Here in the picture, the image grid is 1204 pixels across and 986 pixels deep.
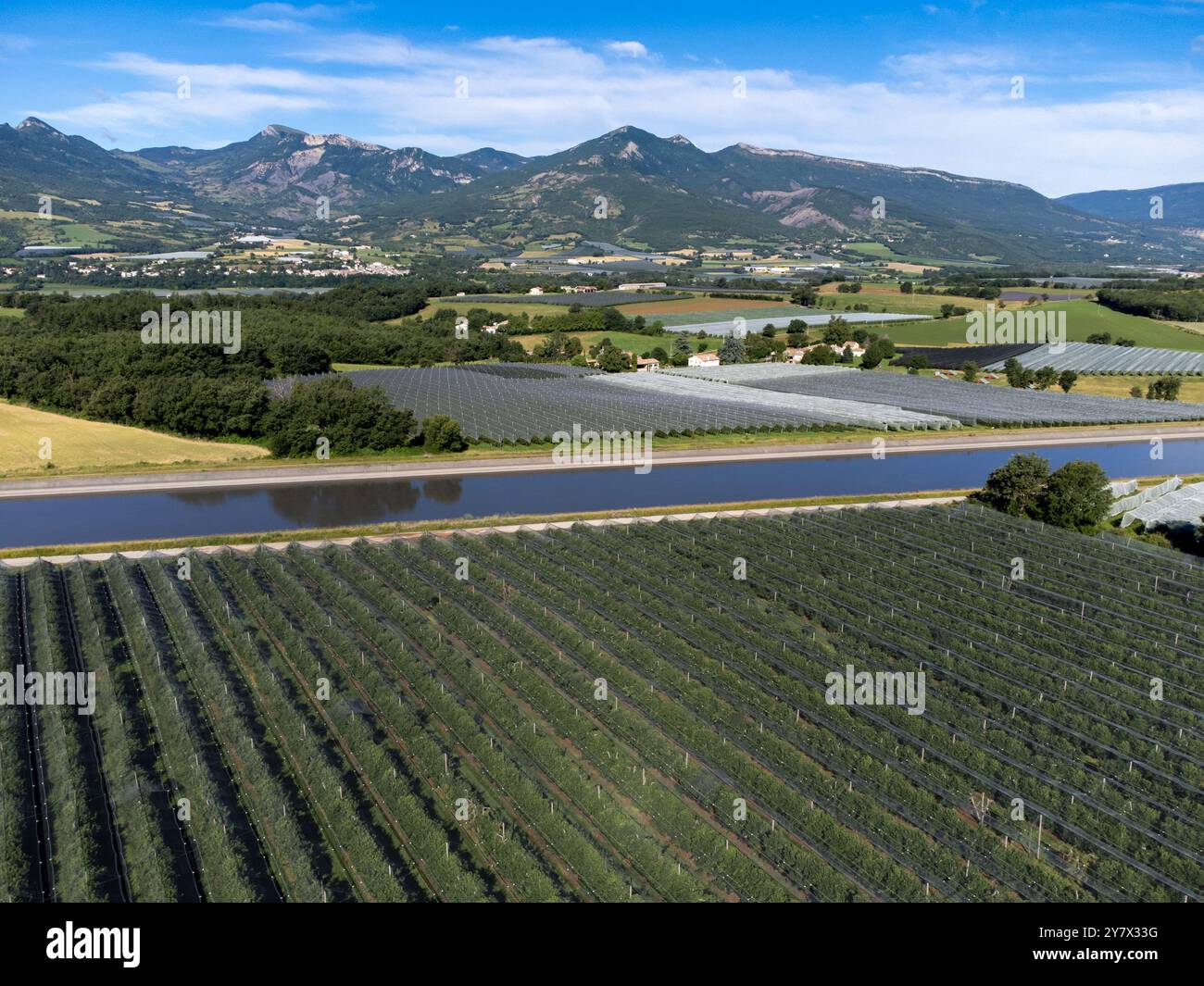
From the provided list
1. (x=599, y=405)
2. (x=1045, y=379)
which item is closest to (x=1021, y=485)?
(x=599, y=405)

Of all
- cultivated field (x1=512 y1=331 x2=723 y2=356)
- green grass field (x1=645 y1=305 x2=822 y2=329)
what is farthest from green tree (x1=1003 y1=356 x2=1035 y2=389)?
green grass field (x1=645 y1=305 x2=822 y2=329)

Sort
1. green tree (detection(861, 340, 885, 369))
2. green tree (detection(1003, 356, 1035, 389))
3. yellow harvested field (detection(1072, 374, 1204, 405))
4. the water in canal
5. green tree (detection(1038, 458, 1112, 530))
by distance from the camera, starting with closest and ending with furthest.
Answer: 1. green tree (detection(1038, 458, 1112, 530))
2. the water in canal
3. yellow harvested field (detection(1072, 374, 1204, 405))
4. green tree (detection(1003, 356, 1035, 389))
5. green tree (detection(861, 340, 885, 369))

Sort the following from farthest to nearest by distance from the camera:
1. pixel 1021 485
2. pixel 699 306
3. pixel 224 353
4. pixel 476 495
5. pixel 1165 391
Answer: pixel 699 306, pixel 1165 391, pixel 224 353, pixel 476 495, pixel 1021 485

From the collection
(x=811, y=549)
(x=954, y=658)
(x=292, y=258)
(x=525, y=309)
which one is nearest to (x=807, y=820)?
(x=954, y=658)

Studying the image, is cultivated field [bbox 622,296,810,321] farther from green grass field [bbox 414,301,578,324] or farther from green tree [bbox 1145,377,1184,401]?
green tree [bbox 1145,377,1184,401]

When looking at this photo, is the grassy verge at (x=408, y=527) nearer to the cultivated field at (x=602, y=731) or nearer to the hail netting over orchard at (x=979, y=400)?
the cultivated field at (x=602, y=731)

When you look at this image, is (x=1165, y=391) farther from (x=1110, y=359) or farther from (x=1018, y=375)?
(x=1110, y=359)
